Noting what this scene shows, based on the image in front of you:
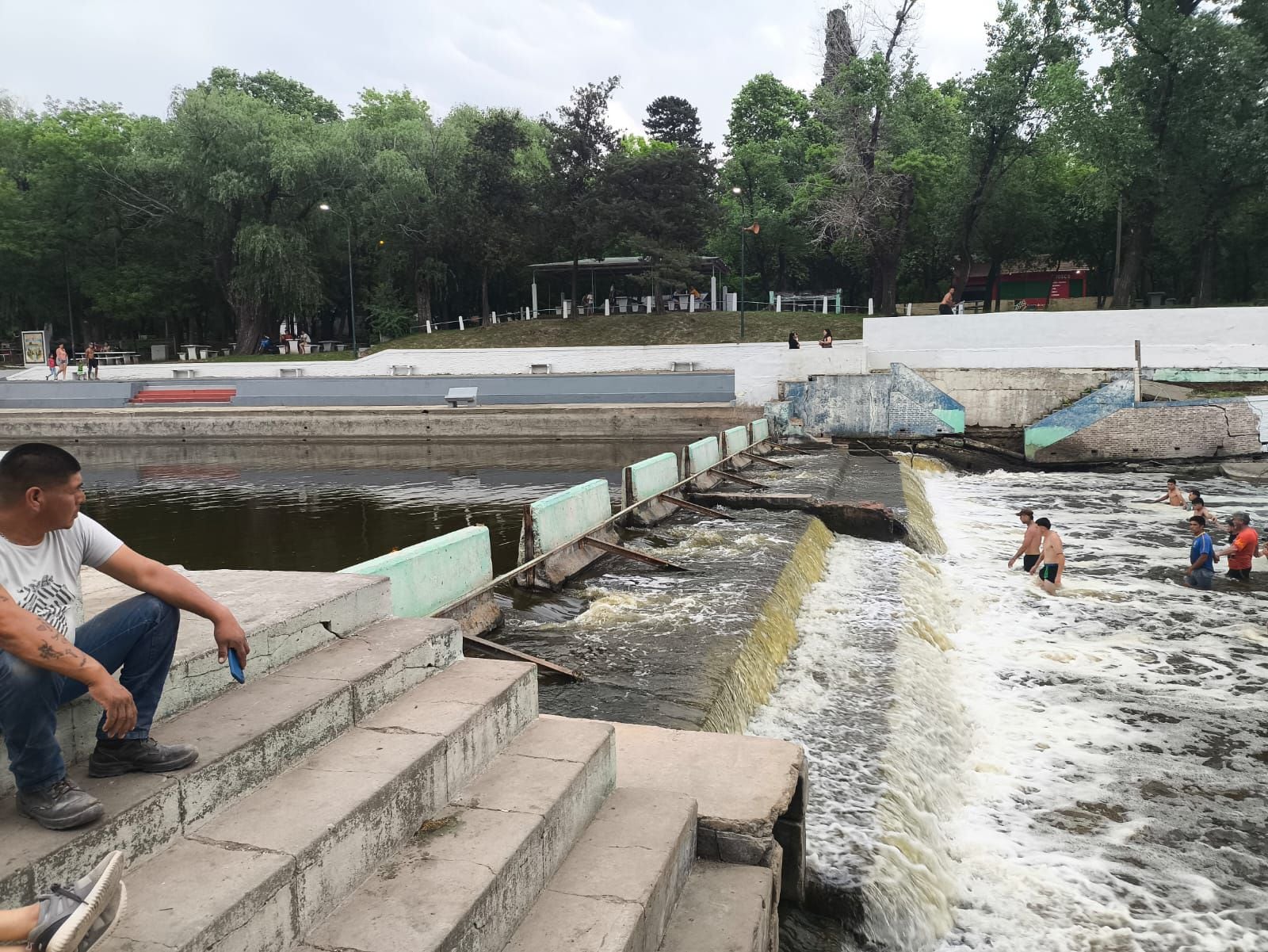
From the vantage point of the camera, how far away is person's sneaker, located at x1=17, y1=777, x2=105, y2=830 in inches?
92.9

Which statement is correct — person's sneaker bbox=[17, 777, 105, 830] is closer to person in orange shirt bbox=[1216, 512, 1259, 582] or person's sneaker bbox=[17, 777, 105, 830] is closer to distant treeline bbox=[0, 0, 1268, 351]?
person in orange shirt bbox=[1216, 512, 1259, 582]

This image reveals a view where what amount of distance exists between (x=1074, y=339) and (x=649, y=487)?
1940cm

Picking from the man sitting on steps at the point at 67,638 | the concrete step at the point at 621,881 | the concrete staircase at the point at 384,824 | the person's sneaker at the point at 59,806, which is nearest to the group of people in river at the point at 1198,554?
the concrete staircase at the point at 384,824

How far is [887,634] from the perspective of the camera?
8375 millimetres

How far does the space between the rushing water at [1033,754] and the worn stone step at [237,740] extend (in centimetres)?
245

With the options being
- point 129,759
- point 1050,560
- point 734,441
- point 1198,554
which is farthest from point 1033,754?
point 734,441

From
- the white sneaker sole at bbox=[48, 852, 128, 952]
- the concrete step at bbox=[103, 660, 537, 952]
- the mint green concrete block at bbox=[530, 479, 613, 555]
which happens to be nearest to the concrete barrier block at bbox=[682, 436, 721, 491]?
the mint green concrete block at bbox=[530, 479, 613, 555]

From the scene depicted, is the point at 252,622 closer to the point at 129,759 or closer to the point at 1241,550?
the point at 129,759

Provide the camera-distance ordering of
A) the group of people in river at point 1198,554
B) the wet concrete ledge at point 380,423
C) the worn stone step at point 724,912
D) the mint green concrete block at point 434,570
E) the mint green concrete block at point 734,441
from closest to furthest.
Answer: the worn stone step at point 724,912
the mint green concrete block at point 434,570
the group of people in river at point 1198,554
the mint green concrete block at point 734,441
the wet concrete ledge at point 380,423

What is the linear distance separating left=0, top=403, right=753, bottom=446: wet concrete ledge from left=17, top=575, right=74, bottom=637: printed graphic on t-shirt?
2495cm

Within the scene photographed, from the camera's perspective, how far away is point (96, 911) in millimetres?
2076

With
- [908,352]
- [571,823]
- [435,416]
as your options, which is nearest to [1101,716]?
[571,823]

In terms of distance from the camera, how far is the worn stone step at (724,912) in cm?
327

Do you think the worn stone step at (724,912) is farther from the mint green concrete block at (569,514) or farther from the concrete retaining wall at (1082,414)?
the concrete retaining wall at (1082,414)
